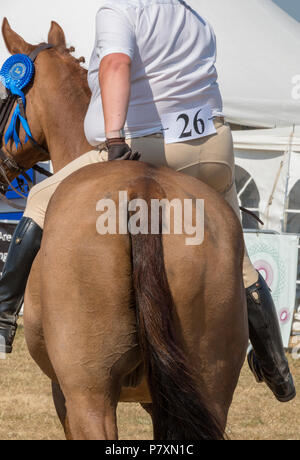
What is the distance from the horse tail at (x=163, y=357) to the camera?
8.02ft

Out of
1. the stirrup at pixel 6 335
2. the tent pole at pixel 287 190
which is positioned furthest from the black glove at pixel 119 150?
the tent pole at pixel 287 190

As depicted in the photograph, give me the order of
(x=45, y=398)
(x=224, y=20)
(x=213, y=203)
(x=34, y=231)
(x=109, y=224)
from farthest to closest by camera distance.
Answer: (x=224, y=20) → (x=45, y=398) → (x=34, y=231) → (x=213, y=203) → (x=109, y=224)

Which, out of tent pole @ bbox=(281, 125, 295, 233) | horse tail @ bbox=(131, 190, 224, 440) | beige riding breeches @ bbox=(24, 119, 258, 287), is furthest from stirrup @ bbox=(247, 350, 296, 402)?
tent pole @ bbox=(281, 125, 295, 233)

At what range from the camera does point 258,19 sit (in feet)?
37.7

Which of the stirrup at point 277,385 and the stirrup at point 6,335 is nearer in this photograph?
the stirrup at point 6,335

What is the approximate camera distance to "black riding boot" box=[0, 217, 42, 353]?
3189mm

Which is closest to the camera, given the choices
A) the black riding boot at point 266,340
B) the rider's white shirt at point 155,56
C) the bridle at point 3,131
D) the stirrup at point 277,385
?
the rider's white shirt at point 155,56

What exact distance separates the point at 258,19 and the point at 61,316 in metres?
9.81

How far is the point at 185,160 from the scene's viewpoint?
309 centimetres

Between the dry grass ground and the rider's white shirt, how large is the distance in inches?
106

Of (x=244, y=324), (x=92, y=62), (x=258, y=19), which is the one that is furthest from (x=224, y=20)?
(x=244, y=324)

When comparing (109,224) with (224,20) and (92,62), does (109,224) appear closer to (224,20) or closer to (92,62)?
(92,62)

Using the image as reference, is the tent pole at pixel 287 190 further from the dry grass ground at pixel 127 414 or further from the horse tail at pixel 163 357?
the horse tail at pixel 163 357

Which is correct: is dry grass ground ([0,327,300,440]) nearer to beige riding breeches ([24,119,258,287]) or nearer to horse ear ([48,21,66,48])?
beige riding breeches ([24,119,258,287])
